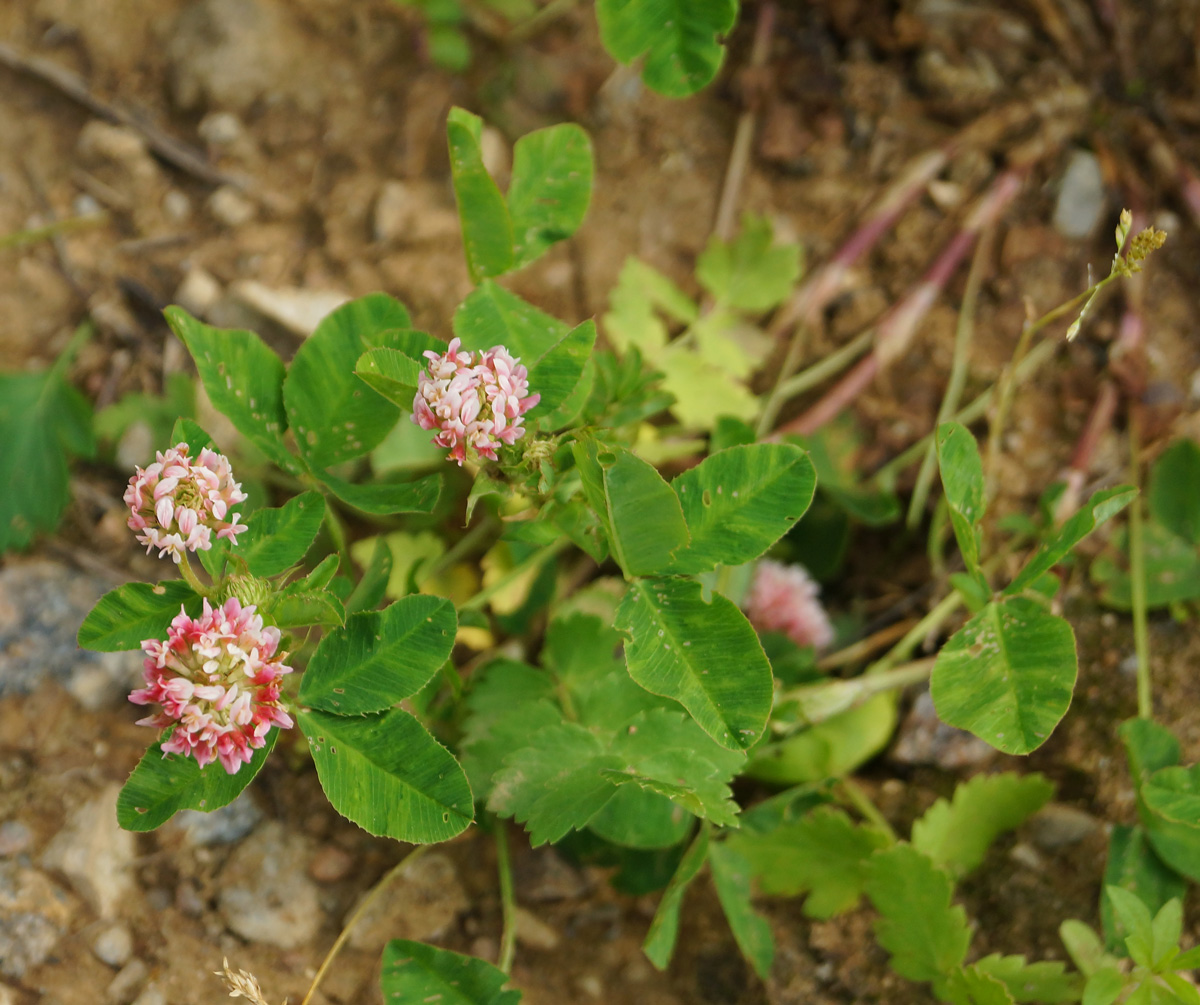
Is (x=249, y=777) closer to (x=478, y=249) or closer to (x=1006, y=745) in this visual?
(x=478, y=249)

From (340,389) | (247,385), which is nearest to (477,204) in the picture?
(340,389)

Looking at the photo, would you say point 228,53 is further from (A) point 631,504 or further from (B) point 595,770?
(B) point 595,770

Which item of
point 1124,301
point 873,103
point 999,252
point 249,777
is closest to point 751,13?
point 873,103

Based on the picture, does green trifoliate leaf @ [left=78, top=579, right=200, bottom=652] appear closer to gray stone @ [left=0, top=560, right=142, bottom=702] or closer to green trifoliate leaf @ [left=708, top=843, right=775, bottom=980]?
gray stone @ [left=0, top=560, right=142, bottom=702]

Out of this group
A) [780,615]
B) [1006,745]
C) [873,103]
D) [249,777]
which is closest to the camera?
[249,777]

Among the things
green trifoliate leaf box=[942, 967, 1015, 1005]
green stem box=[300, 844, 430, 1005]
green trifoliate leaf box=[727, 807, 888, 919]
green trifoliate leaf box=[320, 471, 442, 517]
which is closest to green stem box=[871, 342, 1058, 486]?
green trifoliate leaf box=[727, 807, 888, 919]

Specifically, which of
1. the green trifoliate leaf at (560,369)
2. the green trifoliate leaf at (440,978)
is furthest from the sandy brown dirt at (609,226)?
the green trifoliate leaf at (560,369)
